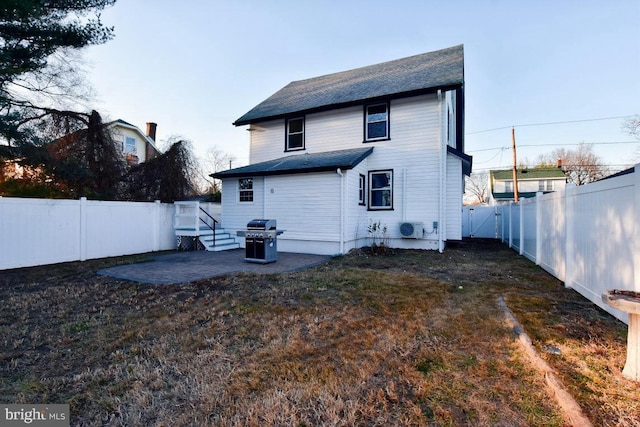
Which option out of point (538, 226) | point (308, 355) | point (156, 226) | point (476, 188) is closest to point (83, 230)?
point (156, 226)

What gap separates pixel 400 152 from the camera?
11602 millimetres

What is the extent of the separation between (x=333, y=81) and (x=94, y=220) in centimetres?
1197

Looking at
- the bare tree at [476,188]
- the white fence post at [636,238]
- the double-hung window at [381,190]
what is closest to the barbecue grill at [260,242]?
the double-hung window at [381,190]

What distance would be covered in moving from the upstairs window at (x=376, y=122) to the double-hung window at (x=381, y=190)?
4.67 ft

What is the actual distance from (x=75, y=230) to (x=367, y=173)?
32.6 ft

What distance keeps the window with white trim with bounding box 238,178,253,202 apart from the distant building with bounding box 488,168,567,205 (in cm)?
3119

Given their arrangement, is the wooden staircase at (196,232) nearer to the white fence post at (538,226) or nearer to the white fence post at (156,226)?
the white fence post at (156,226)

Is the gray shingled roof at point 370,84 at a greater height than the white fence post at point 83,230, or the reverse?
the gray shingled roof at point 370,84

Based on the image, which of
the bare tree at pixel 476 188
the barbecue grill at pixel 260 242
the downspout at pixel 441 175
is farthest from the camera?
the bare tree at pixel 476 188

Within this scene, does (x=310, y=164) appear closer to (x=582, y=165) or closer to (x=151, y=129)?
(x=151, y=129)

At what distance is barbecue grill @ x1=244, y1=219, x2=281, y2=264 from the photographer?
8492 millimetres

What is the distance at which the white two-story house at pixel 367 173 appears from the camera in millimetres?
10641

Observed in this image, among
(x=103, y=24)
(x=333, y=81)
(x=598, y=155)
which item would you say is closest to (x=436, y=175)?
(x=333, y=81)

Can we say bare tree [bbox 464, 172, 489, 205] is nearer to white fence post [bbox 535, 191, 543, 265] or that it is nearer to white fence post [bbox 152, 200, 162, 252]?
white fence post [bbox 535, 191, 543, 265]
